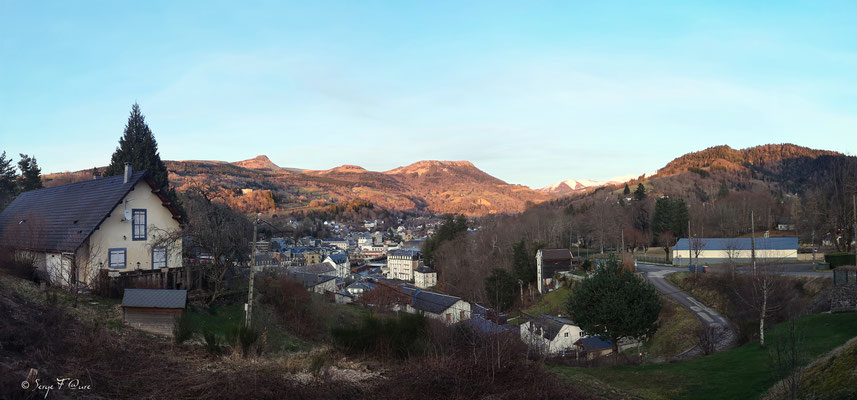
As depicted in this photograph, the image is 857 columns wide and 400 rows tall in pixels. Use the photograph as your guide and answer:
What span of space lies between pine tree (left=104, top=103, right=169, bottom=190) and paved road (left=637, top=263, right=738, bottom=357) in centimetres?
3856

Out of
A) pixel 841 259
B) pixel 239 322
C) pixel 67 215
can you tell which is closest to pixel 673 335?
pixel 841 259

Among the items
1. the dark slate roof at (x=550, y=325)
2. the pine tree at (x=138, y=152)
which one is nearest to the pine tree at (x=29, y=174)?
the pine tree at (x=138, y=152)

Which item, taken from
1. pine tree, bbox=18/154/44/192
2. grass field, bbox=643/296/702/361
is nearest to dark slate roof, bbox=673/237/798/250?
grass field, bbox=643/296/702/361

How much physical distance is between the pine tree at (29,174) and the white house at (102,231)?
27211 mm

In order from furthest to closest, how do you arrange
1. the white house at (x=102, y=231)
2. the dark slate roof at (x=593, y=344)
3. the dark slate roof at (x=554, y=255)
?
the dark slate roof at (x=554, y=255) < the dark slate roof at (x=593, y=344) < the white house at (x=102, y=231)

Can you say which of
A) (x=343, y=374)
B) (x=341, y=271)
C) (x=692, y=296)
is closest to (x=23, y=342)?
(x=343, y=374)

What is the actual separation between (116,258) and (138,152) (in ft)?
77.3

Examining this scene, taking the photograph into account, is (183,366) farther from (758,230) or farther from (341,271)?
(758,230)

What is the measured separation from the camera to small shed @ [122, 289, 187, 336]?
1391cm

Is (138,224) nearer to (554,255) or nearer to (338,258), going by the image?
(554,255)

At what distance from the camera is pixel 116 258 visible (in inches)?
728

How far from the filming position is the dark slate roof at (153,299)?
13.9 m

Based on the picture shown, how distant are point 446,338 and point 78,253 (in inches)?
573

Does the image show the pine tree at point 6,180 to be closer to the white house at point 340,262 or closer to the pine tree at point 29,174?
the pine tree at point 29,174
